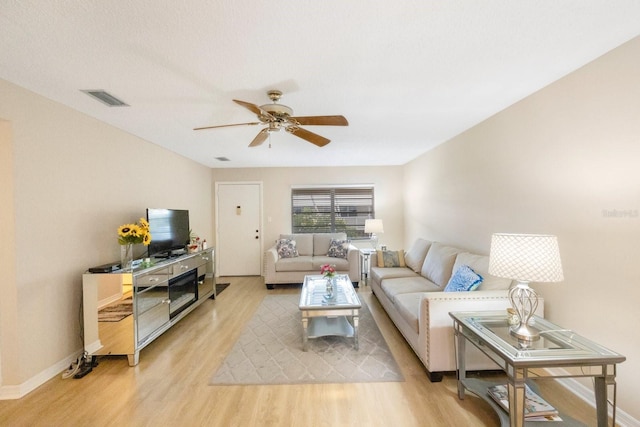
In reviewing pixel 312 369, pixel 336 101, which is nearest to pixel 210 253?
pixel 312 369

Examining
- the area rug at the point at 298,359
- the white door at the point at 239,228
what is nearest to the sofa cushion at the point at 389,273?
the area rug at the point at 298,359

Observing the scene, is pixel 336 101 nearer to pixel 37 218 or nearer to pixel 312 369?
pixel 312 369

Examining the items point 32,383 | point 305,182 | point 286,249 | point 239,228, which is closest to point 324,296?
point 286,249

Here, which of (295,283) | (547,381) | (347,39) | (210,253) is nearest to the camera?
(347,39)

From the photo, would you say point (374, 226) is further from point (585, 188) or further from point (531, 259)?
point (531, 259)

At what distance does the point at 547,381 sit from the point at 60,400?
3764 millimetres

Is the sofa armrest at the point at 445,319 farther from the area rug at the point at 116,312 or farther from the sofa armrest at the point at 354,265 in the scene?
the area rug at the point at 116,312

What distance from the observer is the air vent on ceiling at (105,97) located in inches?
82.6

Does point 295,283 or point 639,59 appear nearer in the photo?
point 639,59

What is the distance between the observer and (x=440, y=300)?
2.02m

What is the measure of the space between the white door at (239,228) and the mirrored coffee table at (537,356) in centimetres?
439

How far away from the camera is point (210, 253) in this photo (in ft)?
13.4

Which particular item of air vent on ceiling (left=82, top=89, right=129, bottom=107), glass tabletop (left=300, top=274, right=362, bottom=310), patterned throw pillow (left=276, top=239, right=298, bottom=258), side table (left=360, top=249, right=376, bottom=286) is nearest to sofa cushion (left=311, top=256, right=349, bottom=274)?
side table (left=360, top=249, right=376, bottom=286)

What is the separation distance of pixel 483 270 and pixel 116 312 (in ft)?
11.1
